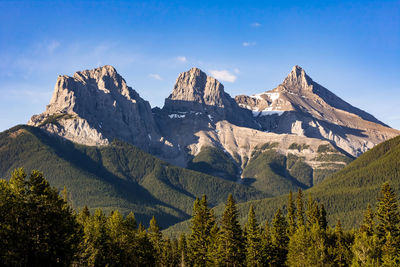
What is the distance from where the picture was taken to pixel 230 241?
277 ft

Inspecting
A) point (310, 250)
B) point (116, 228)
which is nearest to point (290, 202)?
point (310, 250)

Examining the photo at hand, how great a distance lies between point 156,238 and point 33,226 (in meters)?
51.4

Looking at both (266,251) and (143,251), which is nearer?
(143,251)

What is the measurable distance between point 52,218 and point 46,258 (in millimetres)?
4511

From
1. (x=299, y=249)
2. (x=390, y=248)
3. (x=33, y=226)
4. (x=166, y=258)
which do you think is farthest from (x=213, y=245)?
(x=33, y=226)

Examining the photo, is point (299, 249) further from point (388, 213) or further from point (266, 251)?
point (388, 213)

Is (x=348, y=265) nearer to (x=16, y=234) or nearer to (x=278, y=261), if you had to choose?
(x=278, y=261)

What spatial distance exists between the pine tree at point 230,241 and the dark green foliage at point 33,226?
31474 mm

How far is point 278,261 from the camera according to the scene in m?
103

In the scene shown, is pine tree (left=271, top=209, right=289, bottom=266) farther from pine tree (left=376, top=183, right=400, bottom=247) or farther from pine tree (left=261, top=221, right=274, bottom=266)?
pine tree (left=376, top=183, right=400, bottom=247)

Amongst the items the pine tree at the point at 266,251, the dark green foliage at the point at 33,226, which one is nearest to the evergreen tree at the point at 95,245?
the dark green foliage at the point at 33,226

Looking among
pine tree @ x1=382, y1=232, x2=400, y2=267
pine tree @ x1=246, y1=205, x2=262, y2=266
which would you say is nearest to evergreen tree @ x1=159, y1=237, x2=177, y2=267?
pine tree @ x1=246, y1=205, x2=262, y2=266

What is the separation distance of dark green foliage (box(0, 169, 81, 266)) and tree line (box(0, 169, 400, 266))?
96 millimetres

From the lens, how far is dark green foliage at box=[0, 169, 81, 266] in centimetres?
5206
